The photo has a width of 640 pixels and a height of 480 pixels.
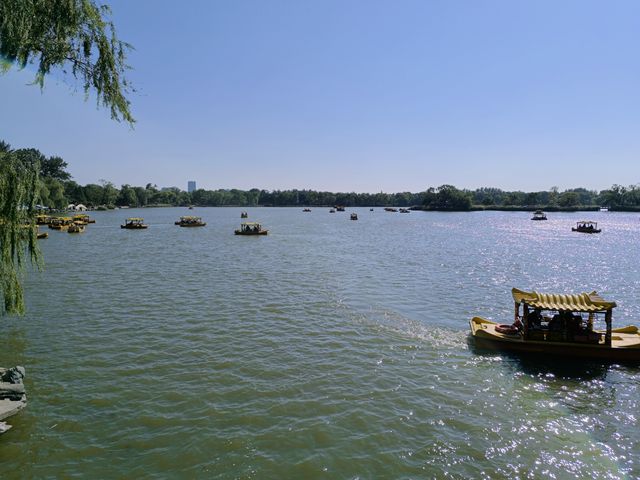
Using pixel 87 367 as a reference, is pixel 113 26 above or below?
above

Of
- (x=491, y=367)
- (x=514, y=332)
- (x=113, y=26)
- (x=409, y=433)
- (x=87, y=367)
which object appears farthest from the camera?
(x=514, y=332)

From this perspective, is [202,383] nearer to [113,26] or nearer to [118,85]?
[118,85]

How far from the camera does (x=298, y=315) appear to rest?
2547 cm

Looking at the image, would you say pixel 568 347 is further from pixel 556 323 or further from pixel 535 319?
pixel 535 319

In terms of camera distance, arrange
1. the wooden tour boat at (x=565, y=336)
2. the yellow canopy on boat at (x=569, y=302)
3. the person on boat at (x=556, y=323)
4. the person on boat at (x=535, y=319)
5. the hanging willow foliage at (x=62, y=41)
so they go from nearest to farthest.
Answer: the hanging willow foliage at (x=62, y=41) → the yellow canopy on boat at (x=569, y=302) → the wooden tour boat at (x=565, y=336) → the person on boat at (x=556, y=323) → the person on boat at (x=535, y=319)

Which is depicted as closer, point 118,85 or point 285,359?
point 118,85

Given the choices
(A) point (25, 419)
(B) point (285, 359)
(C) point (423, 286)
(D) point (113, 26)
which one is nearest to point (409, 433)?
(B) point (285, 359)

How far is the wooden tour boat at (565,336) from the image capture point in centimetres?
1870

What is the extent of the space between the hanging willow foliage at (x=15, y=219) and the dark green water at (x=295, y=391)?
4151 mm

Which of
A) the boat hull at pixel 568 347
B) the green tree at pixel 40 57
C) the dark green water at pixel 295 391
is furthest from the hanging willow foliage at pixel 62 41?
the boat hull at pixel 568 347

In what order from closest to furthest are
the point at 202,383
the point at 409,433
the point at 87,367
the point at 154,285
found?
1. the point at 409,433
2. the point at 202,383
3. the point at 87,367
4. the point at 154,285

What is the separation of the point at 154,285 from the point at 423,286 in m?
22.7

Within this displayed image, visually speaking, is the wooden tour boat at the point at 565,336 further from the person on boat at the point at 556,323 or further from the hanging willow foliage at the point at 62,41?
the hanging willow foliage at the point at 62,41

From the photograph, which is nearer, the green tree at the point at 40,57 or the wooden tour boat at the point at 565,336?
the green tree at the point at 40,57
